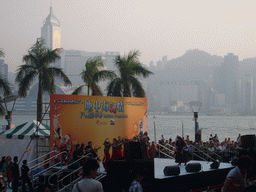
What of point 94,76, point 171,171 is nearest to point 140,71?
point 94,76

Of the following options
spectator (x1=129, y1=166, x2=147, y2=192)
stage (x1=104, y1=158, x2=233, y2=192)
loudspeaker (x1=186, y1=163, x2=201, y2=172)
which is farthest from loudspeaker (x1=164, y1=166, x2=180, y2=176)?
spectator (x1=129, y1=166, x2=147, y2=192)

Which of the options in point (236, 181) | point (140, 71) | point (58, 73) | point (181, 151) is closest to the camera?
point (236, 181)

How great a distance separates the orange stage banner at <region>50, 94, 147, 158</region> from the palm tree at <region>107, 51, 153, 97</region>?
3.72 metres

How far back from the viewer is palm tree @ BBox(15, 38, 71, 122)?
84.2ft

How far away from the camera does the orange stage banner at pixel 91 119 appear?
1786cm

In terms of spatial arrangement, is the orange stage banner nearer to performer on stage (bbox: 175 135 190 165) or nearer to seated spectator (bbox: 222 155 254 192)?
performer on stage (bbox: 175 135 190 165)

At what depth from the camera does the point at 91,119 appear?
20.3 meters

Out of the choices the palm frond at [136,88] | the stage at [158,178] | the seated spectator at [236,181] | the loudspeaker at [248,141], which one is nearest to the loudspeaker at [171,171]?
the stage at [158,178]

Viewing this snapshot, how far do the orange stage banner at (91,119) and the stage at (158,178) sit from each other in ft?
21.3

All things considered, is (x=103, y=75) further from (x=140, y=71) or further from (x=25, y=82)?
(x=25, y=82)

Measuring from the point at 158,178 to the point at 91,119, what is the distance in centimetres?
907

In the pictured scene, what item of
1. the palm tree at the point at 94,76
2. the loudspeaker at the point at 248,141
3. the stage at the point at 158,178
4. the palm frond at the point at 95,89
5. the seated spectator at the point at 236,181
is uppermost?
the palm tree at the point at 94,76

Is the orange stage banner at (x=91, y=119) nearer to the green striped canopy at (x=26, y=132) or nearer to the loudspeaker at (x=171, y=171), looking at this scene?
the green striped canopy at (x=26, y=132)

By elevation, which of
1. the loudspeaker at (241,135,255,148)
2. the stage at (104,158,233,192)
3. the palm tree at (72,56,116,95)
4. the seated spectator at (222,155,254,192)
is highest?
the palm tree at (72,56,116,95)
